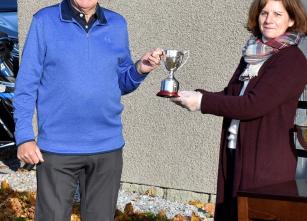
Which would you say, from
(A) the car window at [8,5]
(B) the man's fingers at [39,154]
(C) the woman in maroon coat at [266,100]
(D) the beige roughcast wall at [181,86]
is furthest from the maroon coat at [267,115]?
(A) the car window at [8,5]

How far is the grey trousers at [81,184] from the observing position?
148 inches

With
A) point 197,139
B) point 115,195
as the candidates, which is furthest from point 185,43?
point 115,195

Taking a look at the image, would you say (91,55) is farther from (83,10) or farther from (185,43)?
(185,43)

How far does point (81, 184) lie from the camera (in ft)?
12.9

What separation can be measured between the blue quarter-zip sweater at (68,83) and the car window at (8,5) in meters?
6.32

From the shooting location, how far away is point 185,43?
6234mm

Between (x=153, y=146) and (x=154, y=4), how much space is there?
4.12ft

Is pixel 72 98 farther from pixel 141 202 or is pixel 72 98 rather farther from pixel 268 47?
pixel 141 202

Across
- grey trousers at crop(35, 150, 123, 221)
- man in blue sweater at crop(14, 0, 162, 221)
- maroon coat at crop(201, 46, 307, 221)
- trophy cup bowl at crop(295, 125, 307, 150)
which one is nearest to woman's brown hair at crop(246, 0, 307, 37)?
maroon coat at crop(201, 46, 307, 221)

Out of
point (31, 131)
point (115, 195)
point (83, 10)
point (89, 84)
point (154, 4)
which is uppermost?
point (154, 4)

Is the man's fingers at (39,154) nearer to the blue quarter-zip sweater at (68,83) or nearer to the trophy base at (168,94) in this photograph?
the blue quarter-zip sweater at (68,83)

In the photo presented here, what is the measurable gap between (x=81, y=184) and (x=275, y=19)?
136 centimetres

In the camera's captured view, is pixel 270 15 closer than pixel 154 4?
Yes

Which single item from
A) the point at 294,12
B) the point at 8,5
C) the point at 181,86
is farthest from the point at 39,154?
the point at 8,5
